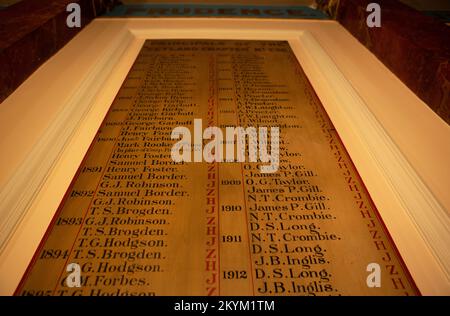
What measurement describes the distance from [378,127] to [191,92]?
118 cm

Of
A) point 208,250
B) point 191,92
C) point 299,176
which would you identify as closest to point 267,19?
A: point 191,92

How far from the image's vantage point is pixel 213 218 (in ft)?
5.26

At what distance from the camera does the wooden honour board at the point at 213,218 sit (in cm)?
136

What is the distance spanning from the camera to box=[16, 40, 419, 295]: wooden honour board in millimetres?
1355

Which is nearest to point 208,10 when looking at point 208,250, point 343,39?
point 343,39

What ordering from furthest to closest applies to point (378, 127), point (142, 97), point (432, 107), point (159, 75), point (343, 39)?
point (343, 39) < point (159, 75) < point (142, 97) < point (432, 107) < point (378, 127)

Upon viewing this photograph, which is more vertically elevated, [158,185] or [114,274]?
[158,185]

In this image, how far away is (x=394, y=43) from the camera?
278 cm

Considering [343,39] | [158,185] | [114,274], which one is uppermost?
[343,39]

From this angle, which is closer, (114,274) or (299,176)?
(114,274)

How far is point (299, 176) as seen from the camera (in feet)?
6.06

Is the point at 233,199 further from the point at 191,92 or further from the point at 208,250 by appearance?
the point at 191,92

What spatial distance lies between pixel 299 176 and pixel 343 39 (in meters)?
2.06

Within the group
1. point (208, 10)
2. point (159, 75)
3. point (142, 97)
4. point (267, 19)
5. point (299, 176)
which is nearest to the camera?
point (299, 176)
